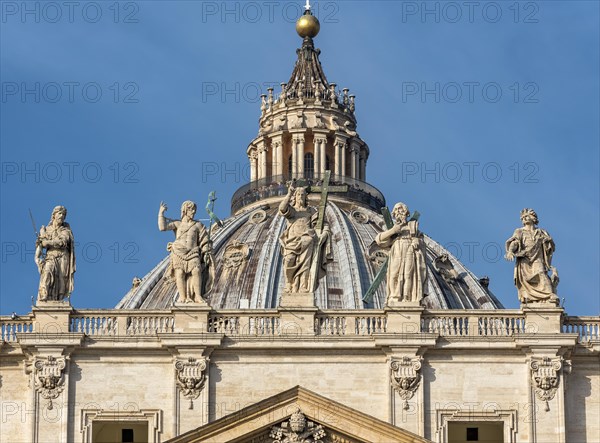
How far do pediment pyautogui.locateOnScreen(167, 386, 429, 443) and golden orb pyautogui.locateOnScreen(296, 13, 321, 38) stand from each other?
3833 inches

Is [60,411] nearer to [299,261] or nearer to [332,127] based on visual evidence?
[299,261]

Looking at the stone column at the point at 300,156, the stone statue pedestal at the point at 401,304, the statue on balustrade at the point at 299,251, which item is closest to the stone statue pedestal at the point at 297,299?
the statue on balustrade at the point at 299,251

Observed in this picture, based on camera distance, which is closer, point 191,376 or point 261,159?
point 191,376

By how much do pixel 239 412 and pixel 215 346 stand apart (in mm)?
2971

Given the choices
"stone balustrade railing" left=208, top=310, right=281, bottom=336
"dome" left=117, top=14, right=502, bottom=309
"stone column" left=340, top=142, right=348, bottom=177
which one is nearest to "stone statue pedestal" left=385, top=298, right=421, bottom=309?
"stone balustrade railing" left=208, top=310, right=281, bottom=336

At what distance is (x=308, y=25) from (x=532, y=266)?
9416 cm

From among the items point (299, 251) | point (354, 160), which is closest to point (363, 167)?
point (354, 160)

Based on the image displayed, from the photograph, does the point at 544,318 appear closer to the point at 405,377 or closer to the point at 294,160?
the point at 405,377

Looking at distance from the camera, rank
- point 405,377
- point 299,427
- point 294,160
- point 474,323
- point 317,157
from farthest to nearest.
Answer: point 294,160
point 317,157
point 474,323
point 405,377
point 299,427

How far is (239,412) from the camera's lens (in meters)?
89.0

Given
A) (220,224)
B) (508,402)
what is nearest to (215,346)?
(508,402)

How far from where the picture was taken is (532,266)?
92312mm

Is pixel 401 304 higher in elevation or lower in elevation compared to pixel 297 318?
higher

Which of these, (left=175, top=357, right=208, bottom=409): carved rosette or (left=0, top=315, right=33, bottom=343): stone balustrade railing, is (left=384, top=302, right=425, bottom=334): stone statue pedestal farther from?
(left=0, top=315, right=33, bottom=343): stone balustrade railing
